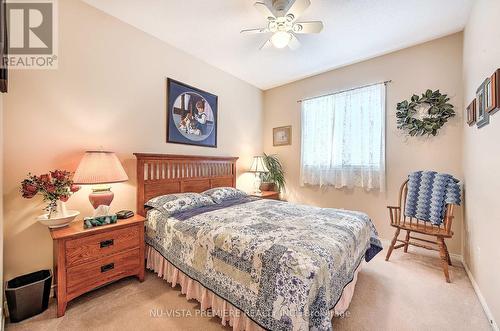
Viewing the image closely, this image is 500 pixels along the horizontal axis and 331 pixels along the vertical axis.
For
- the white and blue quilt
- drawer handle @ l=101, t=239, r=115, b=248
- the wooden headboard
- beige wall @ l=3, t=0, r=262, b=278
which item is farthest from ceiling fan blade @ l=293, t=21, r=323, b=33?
drawer handle @ l=101, t=239, r=115, b=248

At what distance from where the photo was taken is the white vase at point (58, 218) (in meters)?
1.74

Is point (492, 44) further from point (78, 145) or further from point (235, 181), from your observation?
point (78, 145)

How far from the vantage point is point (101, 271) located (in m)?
1.89

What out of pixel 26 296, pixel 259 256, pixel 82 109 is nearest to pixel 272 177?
pixel 259 256

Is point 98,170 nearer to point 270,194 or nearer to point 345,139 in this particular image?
point 270,194

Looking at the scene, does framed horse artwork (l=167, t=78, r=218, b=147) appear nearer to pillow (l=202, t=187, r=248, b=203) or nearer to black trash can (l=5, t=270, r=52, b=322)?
pillow (l=202, t=187, r=248, b=203)

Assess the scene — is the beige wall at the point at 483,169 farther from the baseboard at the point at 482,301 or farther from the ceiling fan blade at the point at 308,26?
the ceiling fan blade at the point at 308,26

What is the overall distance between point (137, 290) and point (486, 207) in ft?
10.5

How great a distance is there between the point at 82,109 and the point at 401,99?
13.2ft

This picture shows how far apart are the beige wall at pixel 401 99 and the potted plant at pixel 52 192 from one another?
11.3ft

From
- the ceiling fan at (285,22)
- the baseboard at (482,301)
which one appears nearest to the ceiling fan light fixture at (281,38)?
the ceiling fan at (285,22)

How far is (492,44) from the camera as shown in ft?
5.44

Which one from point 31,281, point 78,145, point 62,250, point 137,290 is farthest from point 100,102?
point 137,290

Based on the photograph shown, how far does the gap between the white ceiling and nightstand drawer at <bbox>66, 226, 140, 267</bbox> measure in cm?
233
